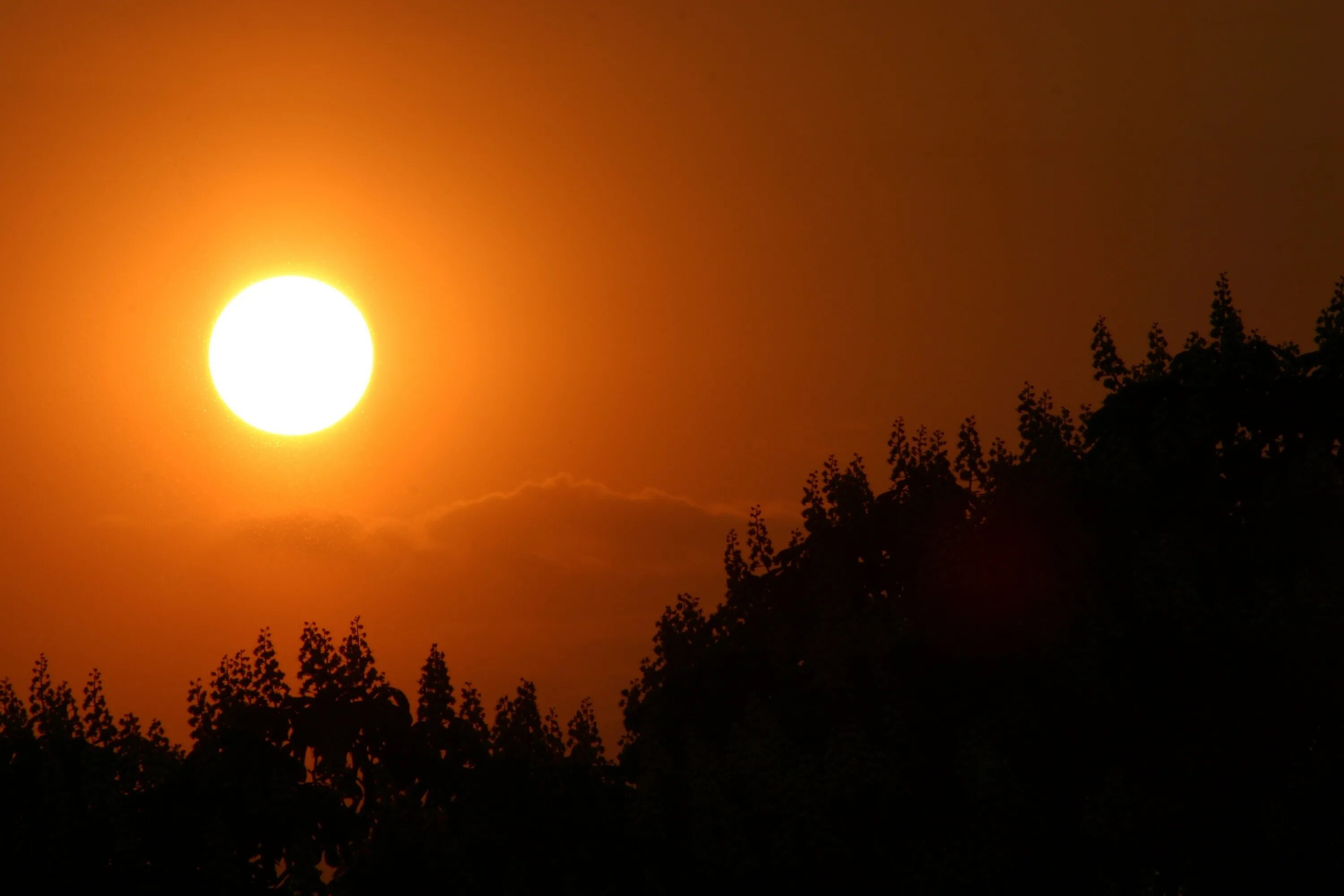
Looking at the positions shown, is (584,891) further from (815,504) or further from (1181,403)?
(1181,403)

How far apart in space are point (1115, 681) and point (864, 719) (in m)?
6.15

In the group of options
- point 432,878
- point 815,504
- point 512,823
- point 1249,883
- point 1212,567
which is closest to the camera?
point 1249,883

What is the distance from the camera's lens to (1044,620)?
3133 centimetres

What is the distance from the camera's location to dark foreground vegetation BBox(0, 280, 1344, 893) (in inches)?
1144

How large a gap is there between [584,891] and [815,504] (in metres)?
Result: 12.3

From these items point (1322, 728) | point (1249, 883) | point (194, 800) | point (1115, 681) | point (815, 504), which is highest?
point (815, 504)

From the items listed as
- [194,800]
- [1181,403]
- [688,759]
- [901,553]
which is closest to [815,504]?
[901,553]

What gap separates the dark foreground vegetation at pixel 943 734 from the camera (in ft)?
95.3

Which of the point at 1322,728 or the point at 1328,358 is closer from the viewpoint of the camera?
the point at 1322,728

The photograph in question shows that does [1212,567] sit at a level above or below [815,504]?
below

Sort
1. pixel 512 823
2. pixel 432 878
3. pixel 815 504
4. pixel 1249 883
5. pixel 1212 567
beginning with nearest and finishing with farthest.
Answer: pixel 1249 883 → pixel 1212 567 → pixel 432 878 → pixel 512 823 → pixel 815 504

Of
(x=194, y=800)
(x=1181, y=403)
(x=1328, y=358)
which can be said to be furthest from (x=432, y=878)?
(x=1328, y=358)

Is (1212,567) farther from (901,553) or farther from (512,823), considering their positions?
(512,823)

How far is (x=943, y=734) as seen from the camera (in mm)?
32812
